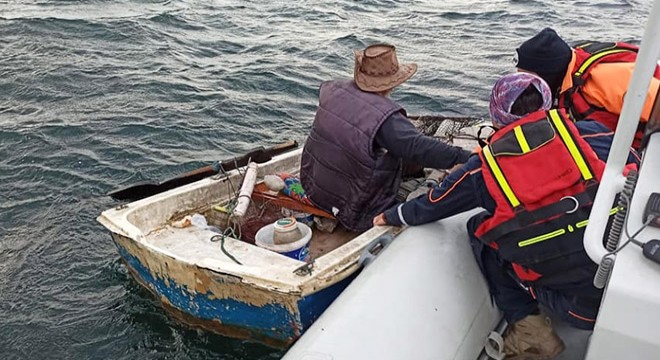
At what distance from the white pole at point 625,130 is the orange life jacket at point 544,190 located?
2.62ft

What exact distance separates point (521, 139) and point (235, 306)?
201 centimetres

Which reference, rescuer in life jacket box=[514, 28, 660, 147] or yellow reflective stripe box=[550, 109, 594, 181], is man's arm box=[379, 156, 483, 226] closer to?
yellow reflective stripe box=[550, 109, 594, 181]

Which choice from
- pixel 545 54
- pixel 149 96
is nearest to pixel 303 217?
pixel 545 54

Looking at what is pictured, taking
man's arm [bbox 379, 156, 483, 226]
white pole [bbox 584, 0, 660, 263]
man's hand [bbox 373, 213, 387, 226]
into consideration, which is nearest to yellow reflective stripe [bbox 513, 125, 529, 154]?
man's arm [bbox 379, 156, 483, 226]

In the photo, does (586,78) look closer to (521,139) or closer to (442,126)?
(442,126)

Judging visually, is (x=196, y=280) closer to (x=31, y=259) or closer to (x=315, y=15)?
(x=31, y=259)

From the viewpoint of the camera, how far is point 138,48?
10.1m

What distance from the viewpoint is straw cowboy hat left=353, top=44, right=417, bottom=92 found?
14.2ft

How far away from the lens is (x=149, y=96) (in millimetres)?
8523

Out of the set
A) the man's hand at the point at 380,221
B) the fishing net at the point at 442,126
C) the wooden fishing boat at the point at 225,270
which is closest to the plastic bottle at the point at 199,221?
the wooden fishing boat at the point at 225,270

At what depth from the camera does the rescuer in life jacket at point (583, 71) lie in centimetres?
427

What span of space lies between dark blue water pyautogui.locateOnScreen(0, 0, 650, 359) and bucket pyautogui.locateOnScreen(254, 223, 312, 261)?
25.0 inches

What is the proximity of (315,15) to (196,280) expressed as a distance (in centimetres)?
945

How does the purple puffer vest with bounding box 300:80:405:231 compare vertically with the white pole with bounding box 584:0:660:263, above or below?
below
